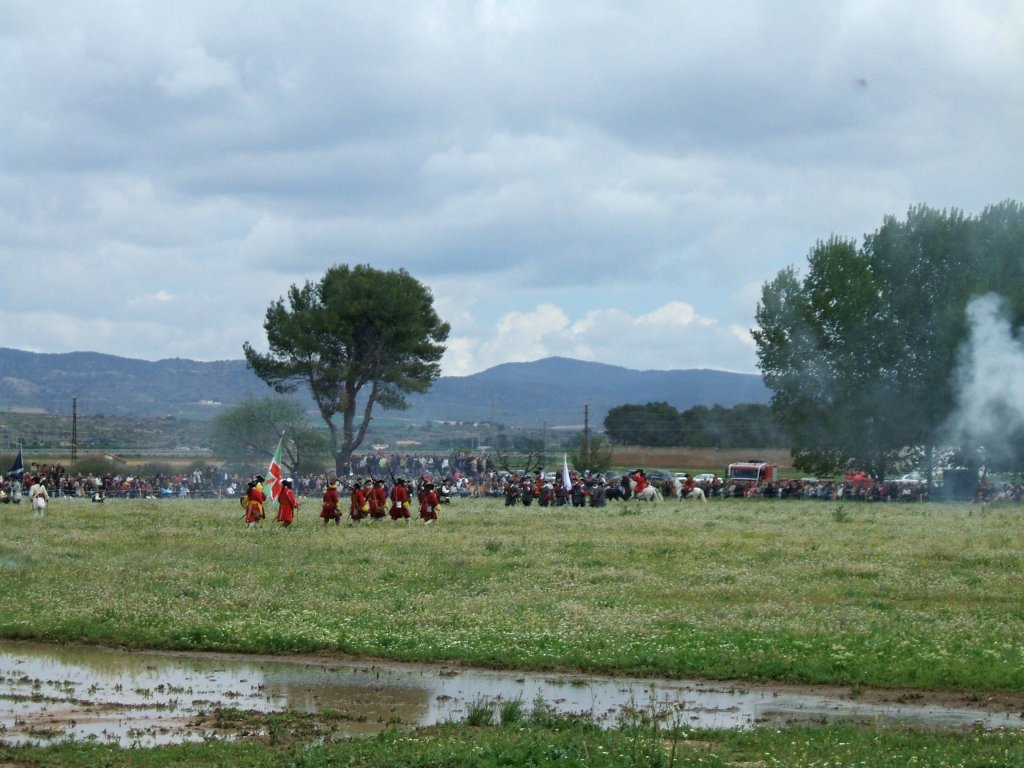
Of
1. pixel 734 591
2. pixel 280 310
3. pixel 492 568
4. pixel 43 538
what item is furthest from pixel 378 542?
pixel 280 310

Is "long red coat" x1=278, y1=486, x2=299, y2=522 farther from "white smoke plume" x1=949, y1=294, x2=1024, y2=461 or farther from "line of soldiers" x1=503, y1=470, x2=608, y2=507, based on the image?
"white smoke plume" x1=949, y1=294, x2=1024, y2=461

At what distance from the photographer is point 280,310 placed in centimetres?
9975

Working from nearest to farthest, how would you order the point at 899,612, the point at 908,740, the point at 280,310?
the point at 908,740 < the point at 899,612 < the point at 280,310

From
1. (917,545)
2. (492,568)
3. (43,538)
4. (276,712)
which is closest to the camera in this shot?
(276,712)

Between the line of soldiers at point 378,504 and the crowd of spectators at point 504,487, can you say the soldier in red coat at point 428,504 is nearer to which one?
the line of soldiers at point 378,504

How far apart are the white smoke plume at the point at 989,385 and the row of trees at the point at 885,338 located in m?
0.26

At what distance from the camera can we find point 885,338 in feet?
258

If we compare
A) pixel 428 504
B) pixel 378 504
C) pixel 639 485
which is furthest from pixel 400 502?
pixel 639 485

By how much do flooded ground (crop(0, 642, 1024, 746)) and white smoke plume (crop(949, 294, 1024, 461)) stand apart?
55331mm

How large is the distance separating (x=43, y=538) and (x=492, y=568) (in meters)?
15.1

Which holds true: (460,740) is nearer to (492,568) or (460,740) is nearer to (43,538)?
(492,568)

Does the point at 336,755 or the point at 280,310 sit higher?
the point at 280,310

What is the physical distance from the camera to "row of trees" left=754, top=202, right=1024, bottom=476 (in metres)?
75.5

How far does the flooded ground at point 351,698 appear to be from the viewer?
14539mm
